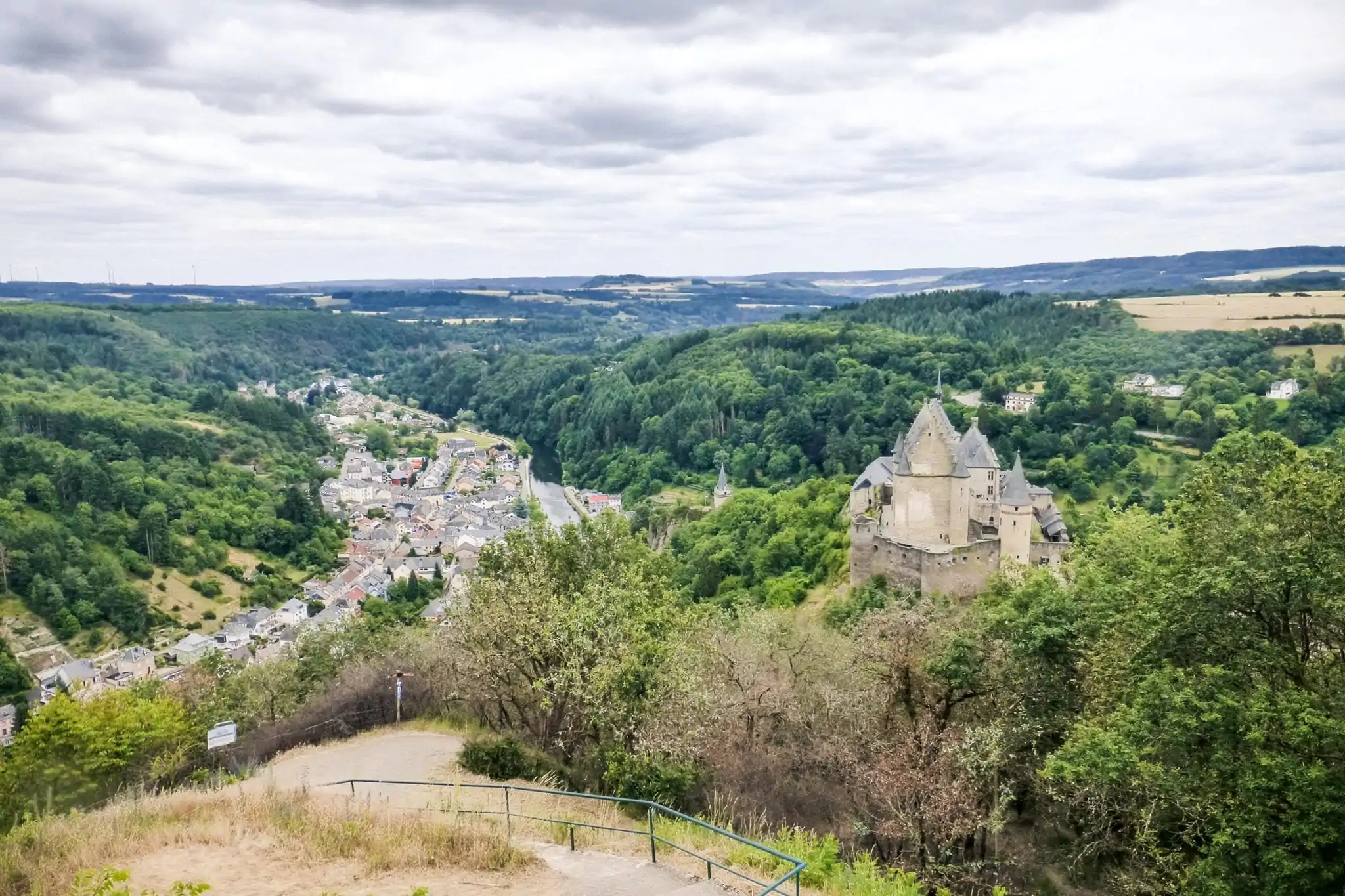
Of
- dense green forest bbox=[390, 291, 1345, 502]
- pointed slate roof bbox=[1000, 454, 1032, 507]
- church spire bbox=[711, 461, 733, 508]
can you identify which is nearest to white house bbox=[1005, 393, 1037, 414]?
dense green forest bbox=[390, 291, 1345, 502]

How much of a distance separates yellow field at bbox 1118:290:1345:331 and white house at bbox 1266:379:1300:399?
27.2 metres

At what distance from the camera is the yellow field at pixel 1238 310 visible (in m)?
106

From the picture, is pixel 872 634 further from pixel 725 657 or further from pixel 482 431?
pixel 482 431

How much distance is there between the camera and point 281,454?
111438 millimetres

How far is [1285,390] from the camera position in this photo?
78.0 meters

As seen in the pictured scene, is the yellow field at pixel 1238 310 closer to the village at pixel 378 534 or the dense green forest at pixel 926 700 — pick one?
the village at pixel 378 534

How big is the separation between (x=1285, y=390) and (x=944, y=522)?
58.5 metres

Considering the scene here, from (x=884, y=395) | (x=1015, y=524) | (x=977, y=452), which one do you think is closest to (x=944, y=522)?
(x=1015, y=524)

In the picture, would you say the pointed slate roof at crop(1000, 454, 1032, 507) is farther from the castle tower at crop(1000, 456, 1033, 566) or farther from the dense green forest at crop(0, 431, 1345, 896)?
the dense green forest at crop(0, 431, 1345, 896)

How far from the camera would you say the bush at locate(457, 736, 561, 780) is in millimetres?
16469

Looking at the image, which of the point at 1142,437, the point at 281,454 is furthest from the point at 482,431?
the point at 1142,437

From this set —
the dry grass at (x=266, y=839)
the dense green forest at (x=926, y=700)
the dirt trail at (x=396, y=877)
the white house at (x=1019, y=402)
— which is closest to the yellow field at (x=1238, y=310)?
the white house at (x=1019, y=402)

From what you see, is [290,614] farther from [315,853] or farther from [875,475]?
[315,853]

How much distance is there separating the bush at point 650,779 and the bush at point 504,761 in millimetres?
1540
